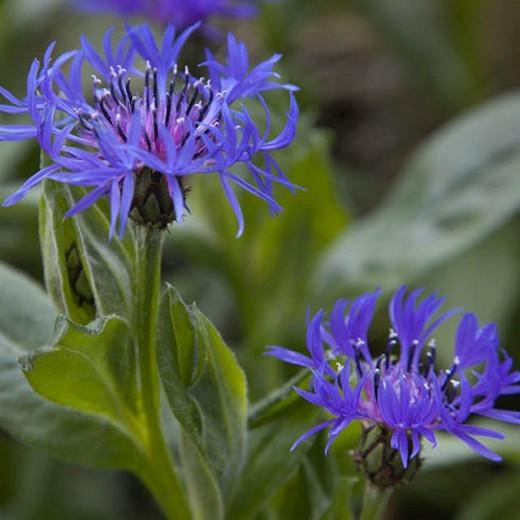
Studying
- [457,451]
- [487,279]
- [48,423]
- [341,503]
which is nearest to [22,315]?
[48,423]

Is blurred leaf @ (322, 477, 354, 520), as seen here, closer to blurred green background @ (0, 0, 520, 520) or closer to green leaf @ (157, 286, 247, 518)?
green leaf @ (157, 286, 247, 518)

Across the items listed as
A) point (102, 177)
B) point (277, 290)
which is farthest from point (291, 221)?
point (102, 177)

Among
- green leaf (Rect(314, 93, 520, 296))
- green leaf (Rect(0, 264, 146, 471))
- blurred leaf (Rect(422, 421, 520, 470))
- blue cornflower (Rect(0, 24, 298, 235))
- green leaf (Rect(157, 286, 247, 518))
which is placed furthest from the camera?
green leaf (Rect(314, 93, 520, 296))

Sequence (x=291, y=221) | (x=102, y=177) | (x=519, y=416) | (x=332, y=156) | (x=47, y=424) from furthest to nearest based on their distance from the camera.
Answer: (x=332, y=156) → (x=291, y=221) → (x=47, y=424) → (x=519, y=416) → (x=102, y=177)

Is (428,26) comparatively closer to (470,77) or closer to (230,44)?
(470,77)

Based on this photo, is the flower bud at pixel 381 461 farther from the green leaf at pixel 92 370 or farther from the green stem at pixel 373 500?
the green leaf at pixel 92 370

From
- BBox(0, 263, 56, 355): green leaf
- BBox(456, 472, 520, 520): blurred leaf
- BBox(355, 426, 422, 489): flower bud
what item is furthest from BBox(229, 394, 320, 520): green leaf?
BBox(456, 472, 520, 520): blurred leaf
